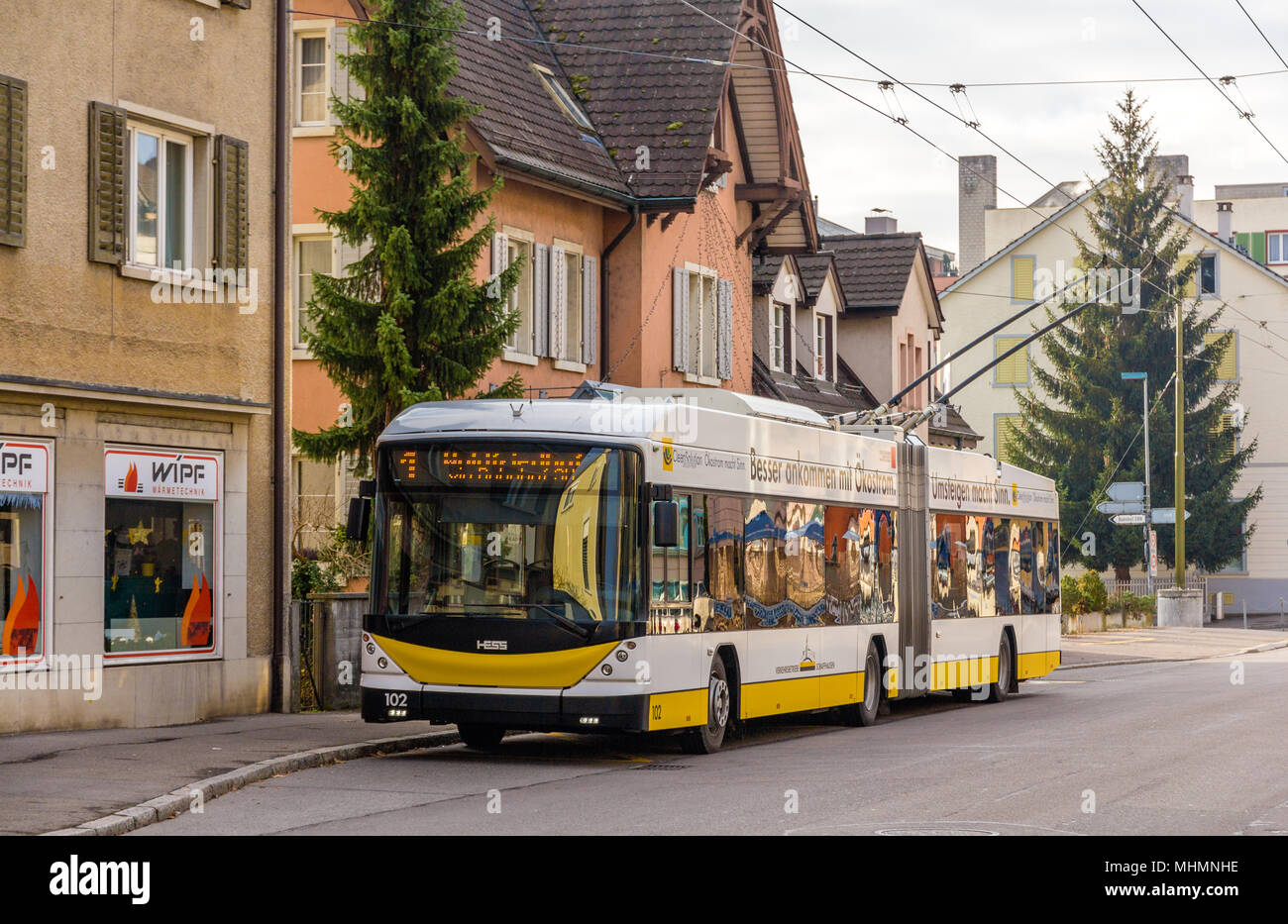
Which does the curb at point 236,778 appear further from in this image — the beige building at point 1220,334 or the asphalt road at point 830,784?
the beige building at point 1220,334

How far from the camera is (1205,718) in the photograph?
2216 cm

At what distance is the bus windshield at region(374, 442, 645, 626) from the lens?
16391 millimetres

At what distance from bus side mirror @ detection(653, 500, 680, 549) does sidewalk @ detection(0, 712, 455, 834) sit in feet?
11.2

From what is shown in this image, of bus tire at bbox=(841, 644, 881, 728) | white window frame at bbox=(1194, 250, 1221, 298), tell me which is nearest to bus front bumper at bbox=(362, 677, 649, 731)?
bus tire at bbox=(841, 644, 881, 728)

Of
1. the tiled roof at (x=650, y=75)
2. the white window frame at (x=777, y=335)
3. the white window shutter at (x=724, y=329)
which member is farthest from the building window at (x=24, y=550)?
the white window frame at (x=777, y=335)

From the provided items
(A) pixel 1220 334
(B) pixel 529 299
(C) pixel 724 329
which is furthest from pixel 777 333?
(A) pixel 1220 334

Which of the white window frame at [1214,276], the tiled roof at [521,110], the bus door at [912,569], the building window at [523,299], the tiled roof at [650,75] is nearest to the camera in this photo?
the bus door at [912,569]

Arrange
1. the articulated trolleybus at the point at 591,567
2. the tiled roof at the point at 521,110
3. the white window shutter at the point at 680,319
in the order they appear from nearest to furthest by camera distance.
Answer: the articulated trolleybus at the point at 591,567 → the tiled roof at the point at 521,110 → the white window shutter at the point at 680,319

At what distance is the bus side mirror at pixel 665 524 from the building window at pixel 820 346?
27.6 meters

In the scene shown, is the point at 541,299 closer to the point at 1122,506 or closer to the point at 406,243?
the point at 406,243

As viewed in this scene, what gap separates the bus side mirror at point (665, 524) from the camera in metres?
16.3

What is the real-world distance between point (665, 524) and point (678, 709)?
173cm

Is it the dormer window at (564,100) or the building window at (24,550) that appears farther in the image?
the dormer window at (564,100)

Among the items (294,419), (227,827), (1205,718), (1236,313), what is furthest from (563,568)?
(1236,313)
